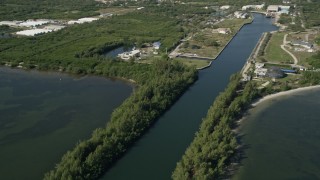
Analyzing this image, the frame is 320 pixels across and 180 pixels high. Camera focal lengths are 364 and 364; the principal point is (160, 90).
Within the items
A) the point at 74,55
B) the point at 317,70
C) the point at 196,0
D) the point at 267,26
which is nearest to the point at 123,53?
the point at 74,55

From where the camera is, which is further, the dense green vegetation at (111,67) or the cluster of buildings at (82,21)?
the cluster of buildings at (82,21)

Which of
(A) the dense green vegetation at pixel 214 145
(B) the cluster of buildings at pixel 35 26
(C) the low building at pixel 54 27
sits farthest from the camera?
(C) the low building at pixel 54 27

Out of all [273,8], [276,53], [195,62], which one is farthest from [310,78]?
[273,8]

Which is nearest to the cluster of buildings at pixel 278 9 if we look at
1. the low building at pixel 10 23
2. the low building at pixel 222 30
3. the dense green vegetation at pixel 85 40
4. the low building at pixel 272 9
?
the low building at pixel 272 9

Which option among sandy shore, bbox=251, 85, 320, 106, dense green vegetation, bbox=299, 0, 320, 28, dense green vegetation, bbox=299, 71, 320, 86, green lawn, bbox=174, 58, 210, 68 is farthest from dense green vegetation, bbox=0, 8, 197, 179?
dense green vegetation, bbox=299, 0, 320, 28

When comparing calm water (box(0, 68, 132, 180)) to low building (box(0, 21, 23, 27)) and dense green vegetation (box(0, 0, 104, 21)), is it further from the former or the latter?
dense green vegetation (box(0, 0, 104, 21))

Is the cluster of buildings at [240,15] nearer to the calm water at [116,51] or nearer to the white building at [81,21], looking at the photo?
the white building at [81,21]
